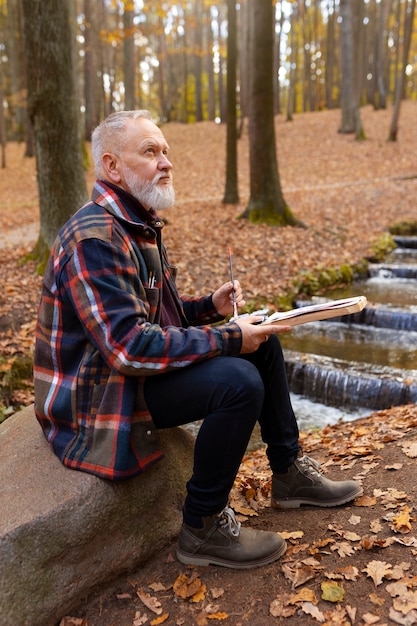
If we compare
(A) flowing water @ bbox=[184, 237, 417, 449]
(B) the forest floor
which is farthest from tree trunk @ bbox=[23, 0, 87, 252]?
(A) flowing water @ bbox=[184, 237, 417, 449]

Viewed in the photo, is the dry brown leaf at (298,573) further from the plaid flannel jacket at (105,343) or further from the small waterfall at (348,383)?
the small waterfall at (348,383)

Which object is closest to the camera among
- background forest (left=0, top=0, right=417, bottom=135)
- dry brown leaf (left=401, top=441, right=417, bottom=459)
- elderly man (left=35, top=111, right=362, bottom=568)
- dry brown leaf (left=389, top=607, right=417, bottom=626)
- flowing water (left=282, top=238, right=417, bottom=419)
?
dry brown leaf (left=389, top=607, right=417, bottom=626)

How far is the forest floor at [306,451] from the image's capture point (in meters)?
2.38

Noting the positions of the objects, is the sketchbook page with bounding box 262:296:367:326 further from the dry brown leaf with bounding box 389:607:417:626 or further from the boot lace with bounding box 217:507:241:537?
the dry brown leaf with bounding box 389:607:417:626

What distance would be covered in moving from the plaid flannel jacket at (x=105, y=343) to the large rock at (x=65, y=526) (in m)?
0.13

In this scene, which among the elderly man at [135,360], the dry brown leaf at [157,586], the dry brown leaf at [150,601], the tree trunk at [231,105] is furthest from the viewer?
the tree trunk at [231,105]

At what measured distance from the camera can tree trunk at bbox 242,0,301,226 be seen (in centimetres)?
1050

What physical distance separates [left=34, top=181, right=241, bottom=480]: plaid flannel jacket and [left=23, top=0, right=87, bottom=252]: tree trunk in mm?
5333

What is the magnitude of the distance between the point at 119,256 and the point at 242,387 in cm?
76

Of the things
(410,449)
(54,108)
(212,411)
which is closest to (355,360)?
(410,449)

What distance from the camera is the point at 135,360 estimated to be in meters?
2.27

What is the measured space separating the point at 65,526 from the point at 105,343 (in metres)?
0.81

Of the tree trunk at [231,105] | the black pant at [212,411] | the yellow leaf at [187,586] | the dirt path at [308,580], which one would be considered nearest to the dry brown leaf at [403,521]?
the dirt path at [308,580]

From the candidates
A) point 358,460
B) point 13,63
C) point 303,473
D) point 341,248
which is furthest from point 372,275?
point 13,63
